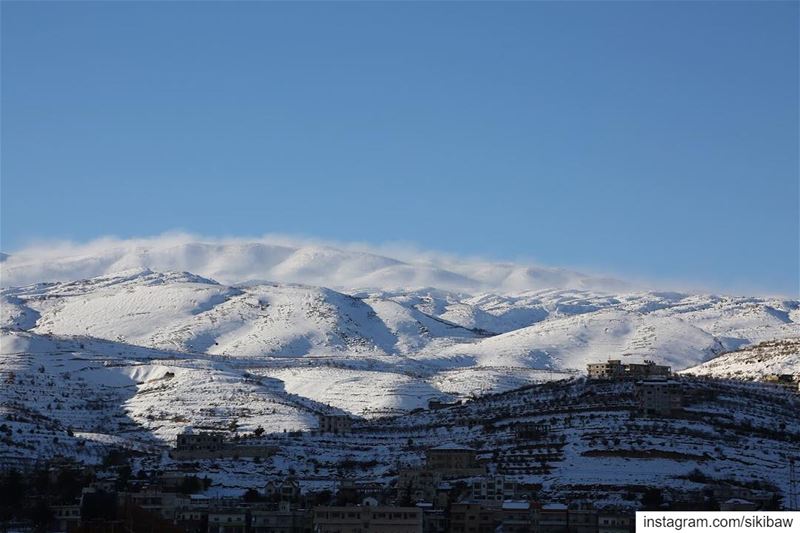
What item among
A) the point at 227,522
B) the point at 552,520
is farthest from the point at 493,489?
the point at 227,522

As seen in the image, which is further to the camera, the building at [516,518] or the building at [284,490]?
the building at [284,490]

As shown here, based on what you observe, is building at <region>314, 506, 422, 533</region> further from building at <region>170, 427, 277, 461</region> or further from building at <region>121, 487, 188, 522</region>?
building at <region>170, 427, 277, 461</region>

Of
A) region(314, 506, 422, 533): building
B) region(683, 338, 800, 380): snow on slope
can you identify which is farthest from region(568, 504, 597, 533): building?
region(683, 338, 800, 380): snow on slope

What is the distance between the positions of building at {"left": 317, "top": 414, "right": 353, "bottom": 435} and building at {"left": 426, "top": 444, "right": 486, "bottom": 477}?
28.0m

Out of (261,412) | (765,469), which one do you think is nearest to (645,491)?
(765,469)

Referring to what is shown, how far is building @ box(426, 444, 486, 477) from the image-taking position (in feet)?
358

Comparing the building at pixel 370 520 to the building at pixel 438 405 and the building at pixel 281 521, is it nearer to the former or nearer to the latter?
the building at pixel 281 521

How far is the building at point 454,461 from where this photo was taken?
109000 mm

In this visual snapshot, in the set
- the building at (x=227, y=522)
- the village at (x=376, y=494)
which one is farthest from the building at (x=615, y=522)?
the building at (x=227, y=522)

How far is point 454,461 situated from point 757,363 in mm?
66492

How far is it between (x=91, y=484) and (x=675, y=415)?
1661 inches

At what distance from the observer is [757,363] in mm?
170750

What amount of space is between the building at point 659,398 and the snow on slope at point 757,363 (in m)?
33.0

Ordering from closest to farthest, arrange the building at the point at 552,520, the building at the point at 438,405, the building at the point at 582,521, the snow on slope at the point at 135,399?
the building at the point at 582,521 < the building at the point at 552,520 < the snow on slope at the point at 135,399 < the building at the point at 438,405
